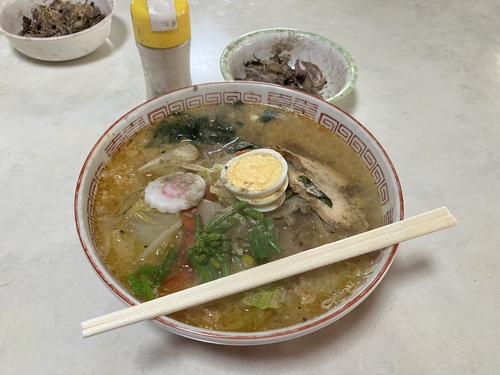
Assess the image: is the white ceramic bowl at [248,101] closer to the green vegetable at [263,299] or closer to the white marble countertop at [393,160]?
the green vegetable at [263,299]

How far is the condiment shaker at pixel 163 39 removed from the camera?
5.01 ft

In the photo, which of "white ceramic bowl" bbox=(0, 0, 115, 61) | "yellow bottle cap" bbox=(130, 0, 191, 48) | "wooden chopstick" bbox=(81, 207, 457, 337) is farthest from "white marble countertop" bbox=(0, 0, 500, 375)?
"yellow bottle cap" bbox=(130, 0, 191, 48)

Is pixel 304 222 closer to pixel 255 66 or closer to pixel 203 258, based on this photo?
pixel 203 258

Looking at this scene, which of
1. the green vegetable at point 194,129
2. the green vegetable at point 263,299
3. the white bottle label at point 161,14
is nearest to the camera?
the green vegetable at point 263,299

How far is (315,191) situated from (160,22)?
0.88m

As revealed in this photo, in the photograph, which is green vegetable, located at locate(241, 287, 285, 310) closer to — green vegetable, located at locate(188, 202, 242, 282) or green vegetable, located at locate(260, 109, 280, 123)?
green vegetable, located at locate(188, 202, 242, 282)

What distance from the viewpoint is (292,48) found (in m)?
2.30

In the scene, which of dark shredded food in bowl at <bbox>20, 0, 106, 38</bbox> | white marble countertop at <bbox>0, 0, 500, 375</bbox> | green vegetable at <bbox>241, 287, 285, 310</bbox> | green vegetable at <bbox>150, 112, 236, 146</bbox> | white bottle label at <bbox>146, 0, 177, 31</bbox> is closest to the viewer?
green vegetable at <bbox>241, 287, 285, 310</bbox>

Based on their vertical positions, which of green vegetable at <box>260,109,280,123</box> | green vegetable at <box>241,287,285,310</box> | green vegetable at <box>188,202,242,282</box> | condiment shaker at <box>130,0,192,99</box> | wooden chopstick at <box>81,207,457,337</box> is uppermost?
condiment shaker at <box>130,0,192,99</box>

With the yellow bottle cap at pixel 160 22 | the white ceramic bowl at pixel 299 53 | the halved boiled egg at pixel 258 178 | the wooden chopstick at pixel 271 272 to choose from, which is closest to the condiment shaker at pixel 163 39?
the yellow bottle cap at pixel 160 22

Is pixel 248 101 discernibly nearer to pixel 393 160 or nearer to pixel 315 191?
pixel 315 191

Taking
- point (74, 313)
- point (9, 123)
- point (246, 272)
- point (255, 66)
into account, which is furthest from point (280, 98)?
point (9, 123)

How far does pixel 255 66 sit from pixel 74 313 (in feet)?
4.98

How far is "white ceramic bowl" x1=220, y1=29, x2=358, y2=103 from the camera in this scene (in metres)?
2.12
